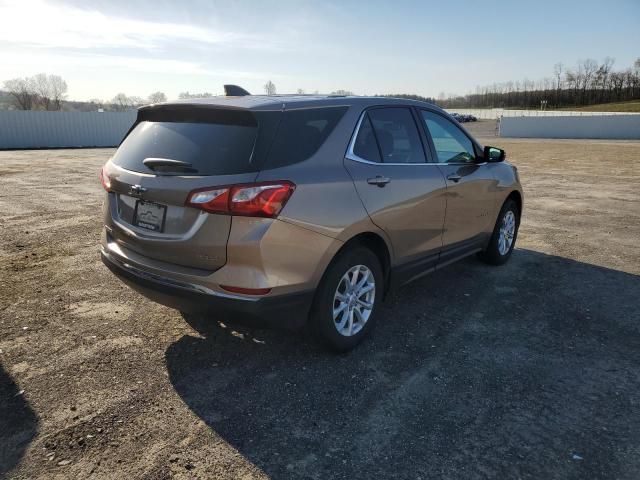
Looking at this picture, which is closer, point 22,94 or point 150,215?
point 150,215

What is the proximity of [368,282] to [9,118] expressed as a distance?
30.9 metres

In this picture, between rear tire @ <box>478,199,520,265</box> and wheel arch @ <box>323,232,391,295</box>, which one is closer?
wheel arch @ <box>323,232,391,295</box>

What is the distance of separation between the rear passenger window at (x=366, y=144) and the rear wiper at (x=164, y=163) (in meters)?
1.19

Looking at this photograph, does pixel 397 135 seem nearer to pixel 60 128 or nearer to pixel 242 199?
pixel 242 199

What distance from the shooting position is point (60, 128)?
29547 millimetres

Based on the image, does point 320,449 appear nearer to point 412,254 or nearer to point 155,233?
point 155,233

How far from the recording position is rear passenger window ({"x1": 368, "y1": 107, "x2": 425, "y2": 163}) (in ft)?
12.6

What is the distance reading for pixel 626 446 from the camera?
8.71 feet

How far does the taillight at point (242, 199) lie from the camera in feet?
9.39

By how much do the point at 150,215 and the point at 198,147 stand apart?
1.81 feet

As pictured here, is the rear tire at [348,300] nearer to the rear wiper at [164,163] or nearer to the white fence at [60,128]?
the rear wiper at [164,163]

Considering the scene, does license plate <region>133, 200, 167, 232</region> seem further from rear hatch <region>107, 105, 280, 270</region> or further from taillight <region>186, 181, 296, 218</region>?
taillight <region>186, 181, 296, 218</region>

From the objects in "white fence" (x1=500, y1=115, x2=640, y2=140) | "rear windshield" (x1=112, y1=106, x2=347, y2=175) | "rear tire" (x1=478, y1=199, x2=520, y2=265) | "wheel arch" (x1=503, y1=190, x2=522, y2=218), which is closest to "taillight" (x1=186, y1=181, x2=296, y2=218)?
"rear windshield" (x1=112, y1=106, x2=347, y2=175)

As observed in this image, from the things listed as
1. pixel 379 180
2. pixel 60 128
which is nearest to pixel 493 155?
pixel 379 180
